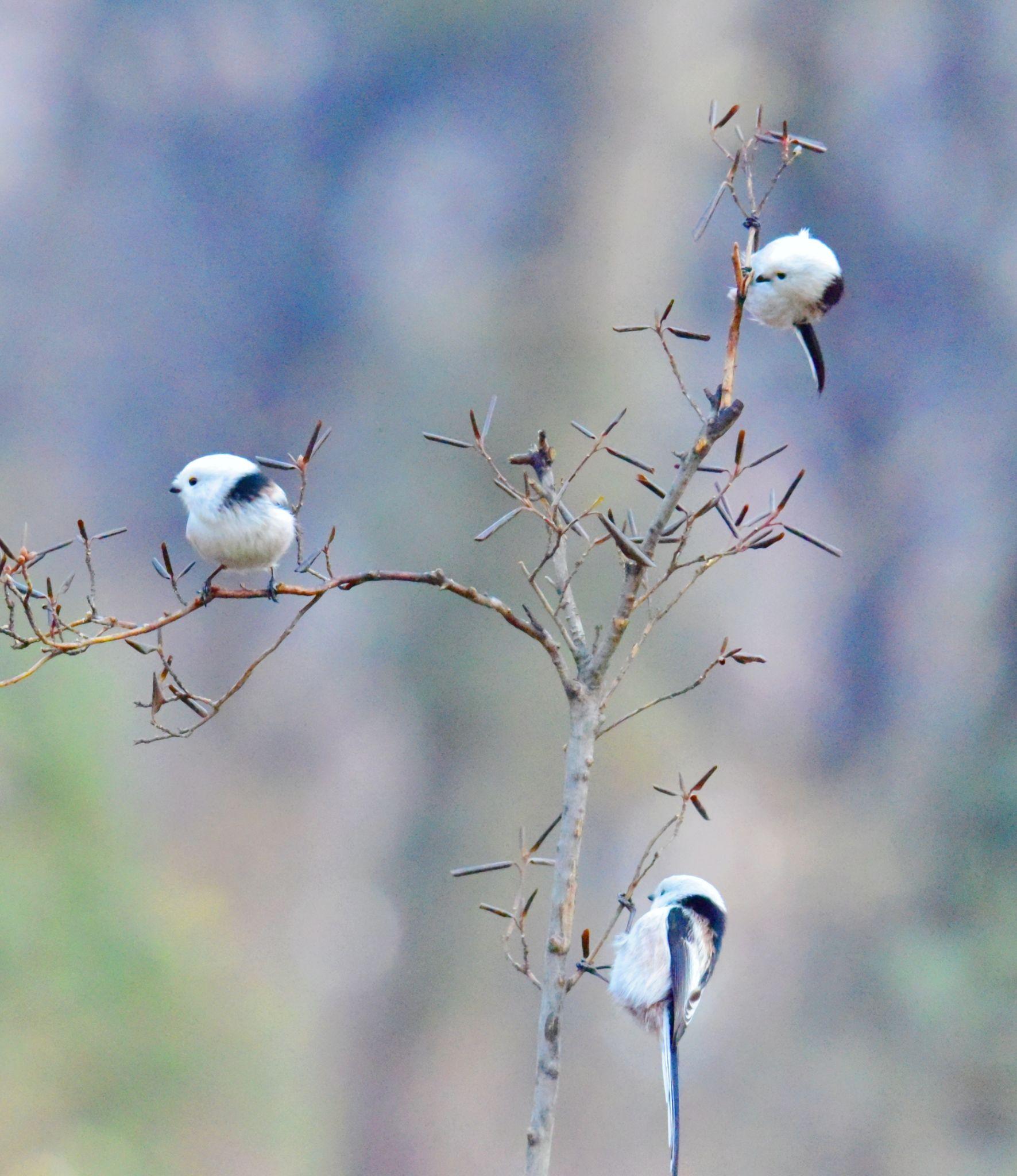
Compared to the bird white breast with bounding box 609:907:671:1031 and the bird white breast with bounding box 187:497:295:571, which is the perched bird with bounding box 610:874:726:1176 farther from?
the bird white breast with bounding box 187:497:295:571

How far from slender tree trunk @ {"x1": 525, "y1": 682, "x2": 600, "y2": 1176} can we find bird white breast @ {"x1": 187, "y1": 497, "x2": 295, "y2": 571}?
299mm

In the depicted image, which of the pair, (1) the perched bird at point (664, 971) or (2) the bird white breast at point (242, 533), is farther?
(1) the perched bird at point (664, 971)

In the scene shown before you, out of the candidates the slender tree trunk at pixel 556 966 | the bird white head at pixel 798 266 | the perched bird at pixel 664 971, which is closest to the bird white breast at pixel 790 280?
the bird white head at pixel 798 266

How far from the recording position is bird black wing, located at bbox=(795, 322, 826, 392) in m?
1.03

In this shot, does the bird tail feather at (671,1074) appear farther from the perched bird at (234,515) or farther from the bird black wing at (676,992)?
the perched bird at (234,515)

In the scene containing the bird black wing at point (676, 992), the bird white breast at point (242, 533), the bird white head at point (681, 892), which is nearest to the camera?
the bird white breast at point (242, 533)

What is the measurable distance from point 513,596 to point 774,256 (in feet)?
5.98

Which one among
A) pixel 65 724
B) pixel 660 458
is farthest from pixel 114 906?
pixel 660 458

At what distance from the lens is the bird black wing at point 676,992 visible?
105 cm

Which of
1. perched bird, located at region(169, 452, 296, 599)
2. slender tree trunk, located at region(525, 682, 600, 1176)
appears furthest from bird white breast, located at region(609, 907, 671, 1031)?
perched bird, located at region(169, 452, 296, 599)

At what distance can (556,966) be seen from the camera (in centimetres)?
84

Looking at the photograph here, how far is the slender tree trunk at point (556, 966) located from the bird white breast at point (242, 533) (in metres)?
0.30

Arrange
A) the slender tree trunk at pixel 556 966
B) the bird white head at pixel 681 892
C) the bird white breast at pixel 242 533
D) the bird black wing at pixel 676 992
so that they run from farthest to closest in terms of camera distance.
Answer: the bird white head at pixel 681 892, the bird black wing at pixel 676 992, the bird white breast at pixel 242 533, the slender tree trunk at pixel 556 966

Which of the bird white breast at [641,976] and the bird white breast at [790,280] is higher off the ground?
the bird white breast at [790,280]
